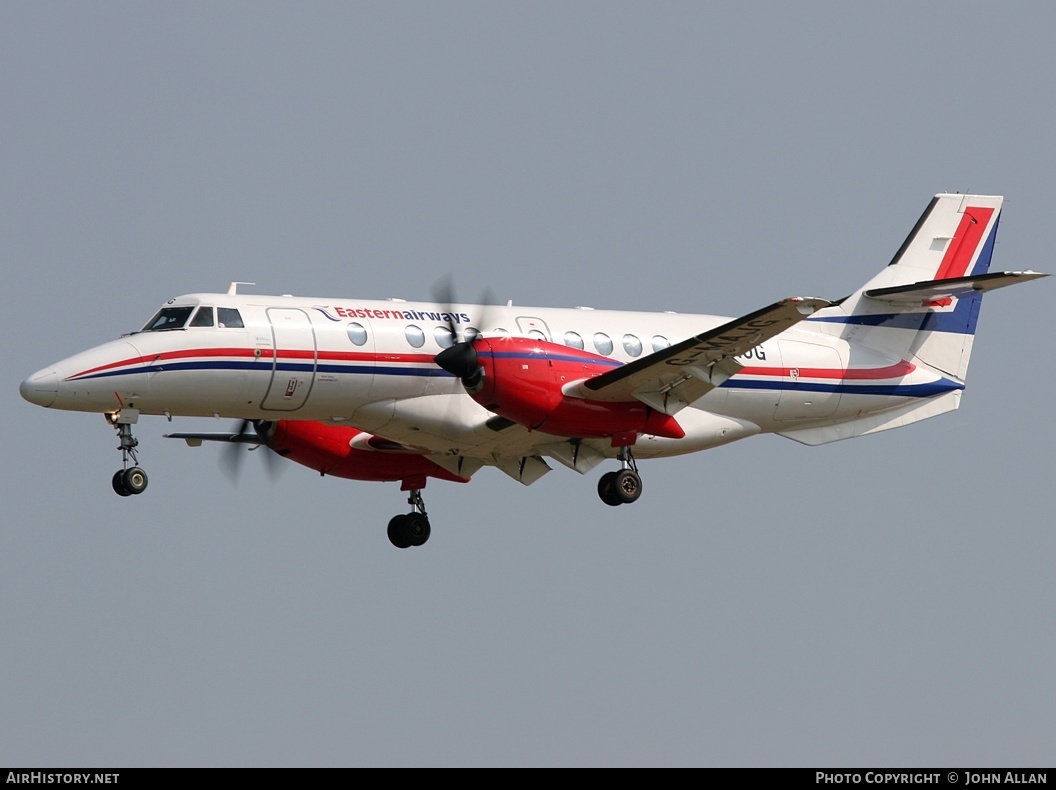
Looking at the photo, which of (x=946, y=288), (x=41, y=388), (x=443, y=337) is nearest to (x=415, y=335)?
(x=443, y=337)

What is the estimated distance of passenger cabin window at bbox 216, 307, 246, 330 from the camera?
22359 mm

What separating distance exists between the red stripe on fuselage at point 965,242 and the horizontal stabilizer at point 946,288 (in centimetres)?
90

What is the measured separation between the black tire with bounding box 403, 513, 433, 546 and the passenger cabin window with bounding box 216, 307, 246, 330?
17.6 feet

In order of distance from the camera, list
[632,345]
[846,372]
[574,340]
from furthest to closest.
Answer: [846,372]
[632,345]
[574,340]

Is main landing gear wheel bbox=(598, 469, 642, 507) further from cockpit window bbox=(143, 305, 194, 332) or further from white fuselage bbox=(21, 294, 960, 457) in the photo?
cockpit window bbox=(143, 305, 194, 332)

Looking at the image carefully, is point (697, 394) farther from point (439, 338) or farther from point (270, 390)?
point (270, 390)

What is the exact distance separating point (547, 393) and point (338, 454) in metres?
4.60

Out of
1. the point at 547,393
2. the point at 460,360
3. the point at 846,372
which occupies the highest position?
the point at 846,372

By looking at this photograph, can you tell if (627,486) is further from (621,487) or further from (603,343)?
(603,343)

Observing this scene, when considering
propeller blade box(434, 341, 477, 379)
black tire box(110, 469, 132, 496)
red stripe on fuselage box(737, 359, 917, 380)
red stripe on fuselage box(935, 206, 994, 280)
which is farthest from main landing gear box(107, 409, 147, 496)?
red stripe on fuselage box(935, 206, 994, 280)

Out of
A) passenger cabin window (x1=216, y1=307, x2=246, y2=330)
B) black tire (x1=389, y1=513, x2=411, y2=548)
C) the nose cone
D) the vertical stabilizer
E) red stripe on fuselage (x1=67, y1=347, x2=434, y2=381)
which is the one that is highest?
the vertical stabilizer

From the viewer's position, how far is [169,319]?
73.7ft

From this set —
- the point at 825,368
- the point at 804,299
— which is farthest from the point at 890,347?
the point at 804,299
